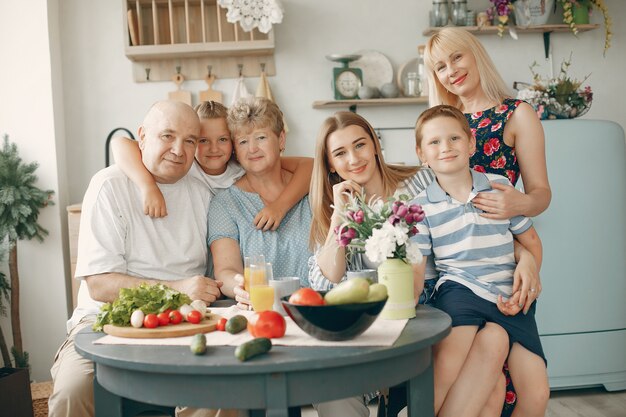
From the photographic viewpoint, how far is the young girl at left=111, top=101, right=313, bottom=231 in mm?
2455

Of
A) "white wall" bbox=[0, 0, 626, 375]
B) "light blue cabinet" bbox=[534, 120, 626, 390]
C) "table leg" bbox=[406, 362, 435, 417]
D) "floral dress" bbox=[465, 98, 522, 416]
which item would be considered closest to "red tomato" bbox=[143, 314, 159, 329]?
"table leg" bbox=[406, 362, 435, 417]

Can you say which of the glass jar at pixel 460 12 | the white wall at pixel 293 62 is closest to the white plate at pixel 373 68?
the white wall at pixel 293 62

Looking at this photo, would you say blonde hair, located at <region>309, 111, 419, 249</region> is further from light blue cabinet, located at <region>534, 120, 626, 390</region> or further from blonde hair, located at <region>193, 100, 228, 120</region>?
light blue cabinet, located at <region>534, 120, 626, 390</region>

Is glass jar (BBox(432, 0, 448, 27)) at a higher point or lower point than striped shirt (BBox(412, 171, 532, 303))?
higher

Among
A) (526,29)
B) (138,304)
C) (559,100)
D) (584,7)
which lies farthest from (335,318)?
(584,7)

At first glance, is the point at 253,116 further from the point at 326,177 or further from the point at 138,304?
the point at 138,304

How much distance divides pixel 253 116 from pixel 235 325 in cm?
101

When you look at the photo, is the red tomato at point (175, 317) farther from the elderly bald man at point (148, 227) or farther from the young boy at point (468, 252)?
the young boy at point (468, 252)

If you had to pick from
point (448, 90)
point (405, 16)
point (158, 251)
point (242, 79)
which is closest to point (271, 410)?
point (158, 251)

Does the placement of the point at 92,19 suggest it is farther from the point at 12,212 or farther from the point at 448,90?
the point at 448,90

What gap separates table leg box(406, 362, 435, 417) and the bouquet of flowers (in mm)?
286

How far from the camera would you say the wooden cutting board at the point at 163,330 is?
5.54 feet

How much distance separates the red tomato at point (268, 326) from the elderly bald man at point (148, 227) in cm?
65

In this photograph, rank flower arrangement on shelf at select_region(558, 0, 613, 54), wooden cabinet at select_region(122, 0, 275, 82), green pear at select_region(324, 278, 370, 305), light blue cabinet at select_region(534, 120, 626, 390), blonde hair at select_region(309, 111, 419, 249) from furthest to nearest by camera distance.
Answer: flower arrangement on shelf at select_region(558, 0, 613, 54) < wooden cabinet at select_region(122, 0, 275, 82) < light blue cabinet at select_region(534, 120, 626, 390) < blonde hair at select_region(309, 111, 419, 249) < green pear at select_region(324, 278, 370, 305)
